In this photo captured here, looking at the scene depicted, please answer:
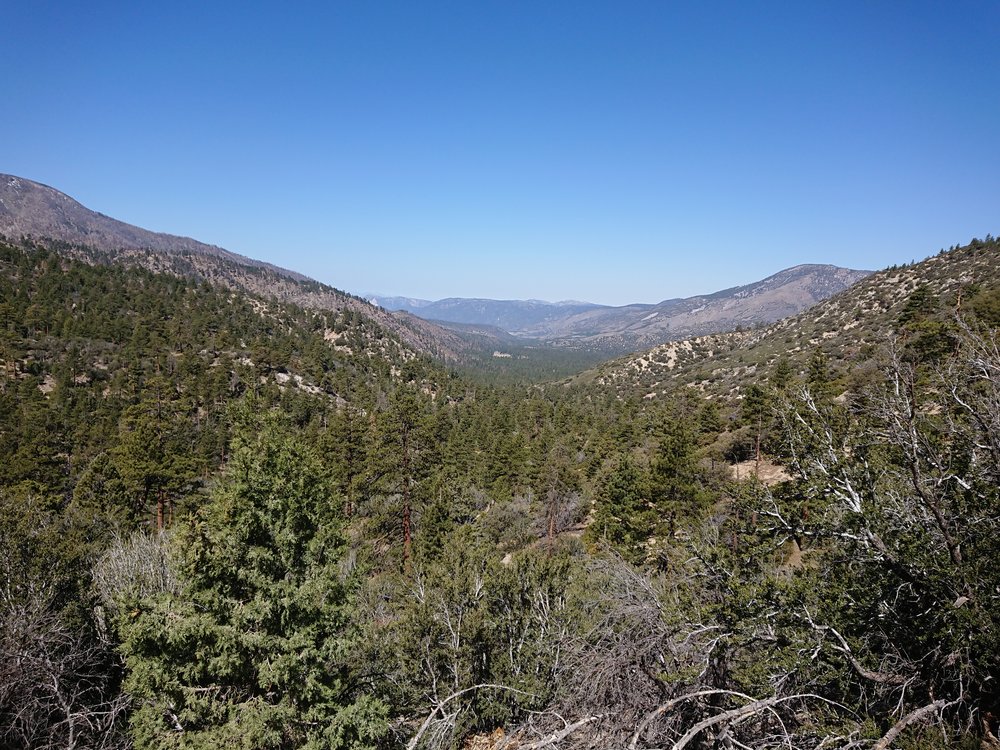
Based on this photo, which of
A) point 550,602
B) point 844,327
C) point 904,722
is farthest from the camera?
point 844,327

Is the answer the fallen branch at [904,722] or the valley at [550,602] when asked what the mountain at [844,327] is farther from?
the fallen branch at [904,722]

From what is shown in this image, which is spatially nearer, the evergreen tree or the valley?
the valley

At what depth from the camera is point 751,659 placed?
6.28 meters

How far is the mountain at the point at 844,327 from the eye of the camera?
4388cm

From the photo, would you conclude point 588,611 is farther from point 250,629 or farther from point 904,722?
point 904,722

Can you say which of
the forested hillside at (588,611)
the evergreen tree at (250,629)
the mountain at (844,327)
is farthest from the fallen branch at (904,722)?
the mountain at (844,327)

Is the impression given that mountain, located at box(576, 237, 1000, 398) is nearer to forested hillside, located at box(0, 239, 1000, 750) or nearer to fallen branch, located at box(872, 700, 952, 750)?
forested hillside, located at box(0, 239, 1000, 750)

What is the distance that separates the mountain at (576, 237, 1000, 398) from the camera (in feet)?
144

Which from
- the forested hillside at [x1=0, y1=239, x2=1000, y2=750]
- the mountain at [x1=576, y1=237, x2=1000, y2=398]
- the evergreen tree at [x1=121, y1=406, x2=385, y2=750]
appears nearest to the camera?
the forested hillside at [x1=0, y1=239, x2=1000, y2=750]

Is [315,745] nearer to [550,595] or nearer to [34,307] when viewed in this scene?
[550,595]

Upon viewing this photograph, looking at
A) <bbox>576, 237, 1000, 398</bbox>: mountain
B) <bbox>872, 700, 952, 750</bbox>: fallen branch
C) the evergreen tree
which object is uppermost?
<bbox>576, 237, 1000, 398</bbox>: mountain

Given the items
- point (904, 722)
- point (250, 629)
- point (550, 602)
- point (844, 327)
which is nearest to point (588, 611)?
point (550, 602)

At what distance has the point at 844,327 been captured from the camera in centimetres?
7350

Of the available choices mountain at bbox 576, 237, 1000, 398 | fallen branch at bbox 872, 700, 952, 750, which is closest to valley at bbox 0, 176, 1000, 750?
fallen branch at bbox 872, 700, 952, 750
